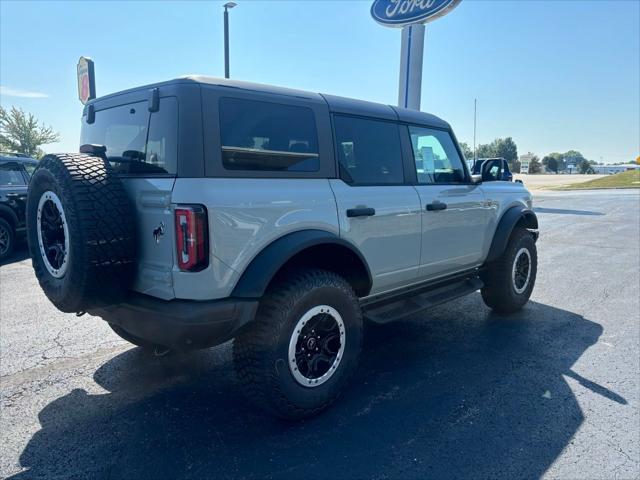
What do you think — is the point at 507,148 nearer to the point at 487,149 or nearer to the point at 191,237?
the point at 487,149

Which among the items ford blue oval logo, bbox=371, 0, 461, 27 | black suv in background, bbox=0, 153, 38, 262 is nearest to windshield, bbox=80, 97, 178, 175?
black suv in background, bbox=0, 153, 38, 262

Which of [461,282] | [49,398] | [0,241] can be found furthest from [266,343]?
[0,241]

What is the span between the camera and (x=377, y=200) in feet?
10.7

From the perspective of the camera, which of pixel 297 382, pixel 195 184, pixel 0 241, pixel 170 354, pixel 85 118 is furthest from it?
pixel 0 241

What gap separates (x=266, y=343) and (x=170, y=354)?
1640 millimetres

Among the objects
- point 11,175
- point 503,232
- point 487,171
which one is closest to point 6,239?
point 11,175

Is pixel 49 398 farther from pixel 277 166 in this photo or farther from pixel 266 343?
pixel 277 166

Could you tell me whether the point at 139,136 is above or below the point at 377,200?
above

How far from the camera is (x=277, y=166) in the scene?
273 centimetres

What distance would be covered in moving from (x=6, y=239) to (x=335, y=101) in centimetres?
737

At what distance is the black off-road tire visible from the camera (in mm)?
4656

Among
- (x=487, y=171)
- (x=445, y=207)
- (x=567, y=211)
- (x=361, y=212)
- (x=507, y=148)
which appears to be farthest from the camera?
(x=507, y=148)

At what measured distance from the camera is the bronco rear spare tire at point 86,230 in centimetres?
234

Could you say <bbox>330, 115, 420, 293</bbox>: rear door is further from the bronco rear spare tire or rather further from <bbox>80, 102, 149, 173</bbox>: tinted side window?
the bronco rear spare tire
